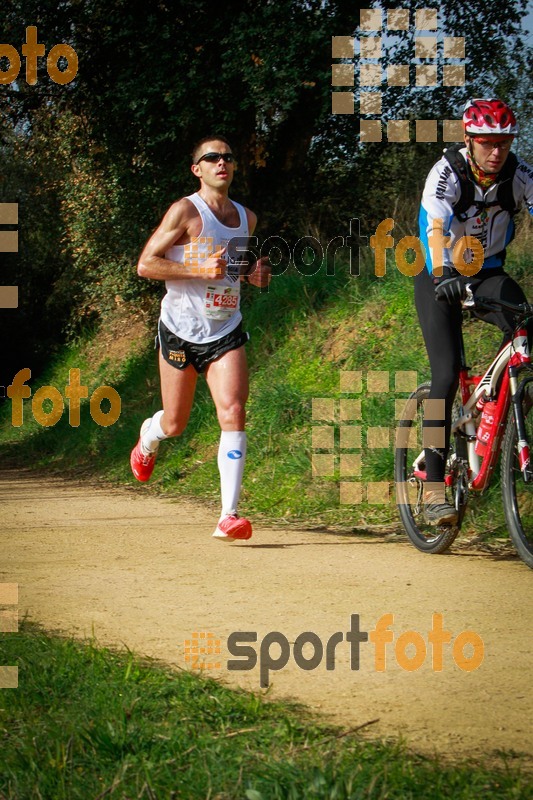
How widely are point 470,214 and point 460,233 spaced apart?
0.12 meters

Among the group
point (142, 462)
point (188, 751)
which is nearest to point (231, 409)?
point (142, 462)

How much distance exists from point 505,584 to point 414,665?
162cm

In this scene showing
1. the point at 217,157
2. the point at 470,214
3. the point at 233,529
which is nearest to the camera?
the point at 470,214

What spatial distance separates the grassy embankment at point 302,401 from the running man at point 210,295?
1478 mm

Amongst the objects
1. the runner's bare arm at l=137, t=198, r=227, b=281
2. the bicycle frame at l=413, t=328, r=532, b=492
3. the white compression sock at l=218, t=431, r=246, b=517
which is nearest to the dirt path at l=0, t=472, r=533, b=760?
the white compression sock at l=218, t=431, r=246, b=517

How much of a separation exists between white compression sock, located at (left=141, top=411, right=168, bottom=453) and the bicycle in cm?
153

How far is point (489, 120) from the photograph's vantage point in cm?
577

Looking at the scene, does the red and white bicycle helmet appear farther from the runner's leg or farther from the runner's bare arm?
the runner's leg

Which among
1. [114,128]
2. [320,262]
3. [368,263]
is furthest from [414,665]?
[114,128]

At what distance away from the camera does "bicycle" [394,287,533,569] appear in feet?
18.4

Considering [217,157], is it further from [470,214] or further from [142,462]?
[142,462]

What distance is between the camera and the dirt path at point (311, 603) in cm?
337

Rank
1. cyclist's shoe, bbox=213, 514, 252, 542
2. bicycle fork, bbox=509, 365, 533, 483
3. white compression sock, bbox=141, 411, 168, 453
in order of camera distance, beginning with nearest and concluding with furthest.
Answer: bicycle fork, bbox=509, 365, 533, 483
cyclist's shoe, bbox=213, 514, 252, 542
white compression sock, bbox=141, 411, 168, 453

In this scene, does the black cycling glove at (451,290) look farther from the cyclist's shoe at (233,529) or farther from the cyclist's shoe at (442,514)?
the cyclist's shoe at (233,529)
